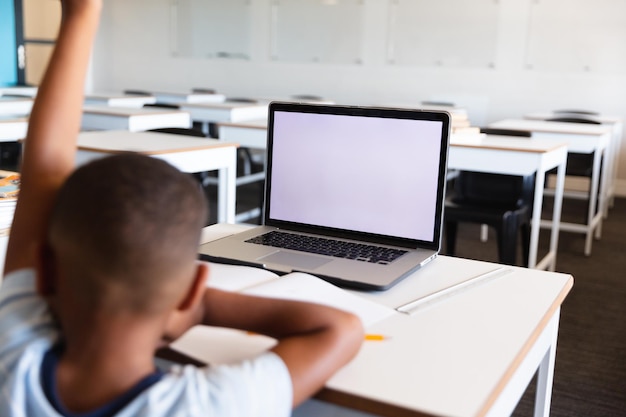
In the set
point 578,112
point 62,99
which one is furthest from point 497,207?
point 578,112

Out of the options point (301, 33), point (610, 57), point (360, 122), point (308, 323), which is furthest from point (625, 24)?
point (308, 323)

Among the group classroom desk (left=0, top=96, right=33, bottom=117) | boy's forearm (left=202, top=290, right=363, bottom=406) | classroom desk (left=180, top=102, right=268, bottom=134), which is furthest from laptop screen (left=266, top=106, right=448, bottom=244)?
classroom desk (left=180, top=102, right=268, bottom=134)

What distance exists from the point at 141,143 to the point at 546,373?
1853 mm

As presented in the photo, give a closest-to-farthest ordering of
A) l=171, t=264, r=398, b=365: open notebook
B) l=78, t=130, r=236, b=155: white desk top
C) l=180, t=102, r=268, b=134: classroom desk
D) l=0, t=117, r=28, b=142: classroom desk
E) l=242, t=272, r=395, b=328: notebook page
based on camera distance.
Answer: l=171, t=264, r=398, b=365: open notebook → l=242, t=272, r=395, b=328: notebook page → l=78, t=130, r=236, b=155: white desk top → l=0, t=117, r=28, b=142: classroom desk → l=180, t=102, r=268, b=134: classroom desk

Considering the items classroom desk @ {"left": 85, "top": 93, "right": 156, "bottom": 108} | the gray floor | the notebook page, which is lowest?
the gray floor

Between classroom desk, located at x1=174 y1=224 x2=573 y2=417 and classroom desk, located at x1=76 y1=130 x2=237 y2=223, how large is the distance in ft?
4.80

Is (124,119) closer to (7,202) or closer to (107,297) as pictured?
(7,202)

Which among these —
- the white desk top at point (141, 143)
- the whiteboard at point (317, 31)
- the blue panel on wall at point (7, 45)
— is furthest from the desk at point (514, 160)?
the blue panel on wall at point (7, 45)

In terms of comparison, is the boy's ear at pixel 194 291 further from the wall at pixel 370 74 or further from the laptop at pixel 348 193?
the wall at pixel 370 74

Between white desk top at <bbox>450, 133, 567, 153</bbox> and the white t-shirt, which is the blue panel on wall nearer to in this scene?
white desk top at <bbox>450, 133, 567, 153</bbox>

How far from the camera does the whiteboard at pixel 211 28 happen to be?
8.53 m

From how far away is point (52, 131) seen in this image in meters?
0.78

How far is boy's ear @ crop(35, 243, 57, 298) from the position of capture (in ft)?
2.22

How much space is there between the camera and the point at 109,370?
2.14 feet
